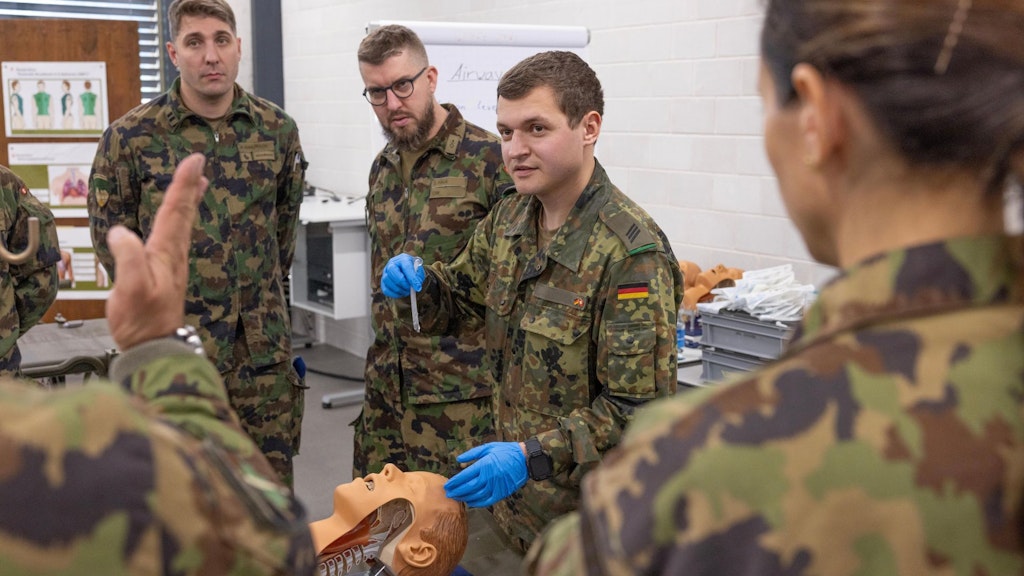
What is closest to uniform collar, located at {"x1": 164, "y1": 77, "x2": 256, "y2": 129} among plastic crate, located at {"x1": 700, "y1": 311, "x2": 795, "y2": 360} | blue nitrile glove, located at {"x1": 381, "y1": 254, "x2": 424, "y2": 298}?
blue nitrile glove, located at {"x1": 381, "y1": 254, "x2": 424, "y2": 298}

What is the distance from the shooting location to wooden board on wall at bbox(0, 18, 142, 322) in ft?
14.8

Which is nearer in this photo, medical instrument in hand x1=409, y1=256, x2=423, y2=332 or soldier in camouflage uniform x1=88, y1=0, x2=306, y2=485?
medical instrument in hand x1=409, y1=256, x2=423, y2=332

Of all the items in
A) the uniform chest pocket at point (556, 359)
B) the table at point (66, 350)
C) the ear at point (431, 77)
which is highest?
the ear at point (431, 77)

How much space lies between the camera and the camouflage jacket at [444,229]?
268cm

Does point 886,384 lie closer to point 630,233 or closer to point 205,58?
point 630,233

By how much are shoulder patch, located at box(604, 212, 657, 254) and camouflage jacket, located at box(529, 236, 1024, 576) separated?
1083mm

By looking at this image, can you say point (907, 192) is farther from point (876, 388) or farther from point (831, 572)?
point (831, 572)

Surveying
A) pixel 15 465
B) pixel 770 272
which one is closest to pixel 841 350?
pixel 15 465

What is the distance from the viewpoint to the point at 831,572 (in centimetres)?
61

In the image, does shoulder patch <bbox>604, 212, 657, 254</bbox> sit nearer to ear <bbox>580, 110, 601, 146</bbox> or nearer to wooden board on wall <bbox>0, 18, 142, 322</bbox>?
ear <bbox>580, 110, 601, 146</bbox>

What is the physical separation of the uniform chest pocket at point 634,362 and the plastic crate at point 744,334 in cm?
106

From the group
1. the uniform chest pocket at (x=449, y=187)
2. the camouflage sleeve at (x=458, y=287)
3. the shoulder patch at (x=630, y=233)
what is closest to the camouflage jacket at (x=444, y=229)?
the uniform chest pocket at (x=449, y=187)

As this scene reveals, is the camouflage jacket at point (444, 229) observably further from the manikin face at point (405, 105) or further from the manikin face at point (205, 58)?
the manikin face at point (205, 58)

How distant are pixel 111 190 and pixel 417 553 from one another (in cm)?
175
